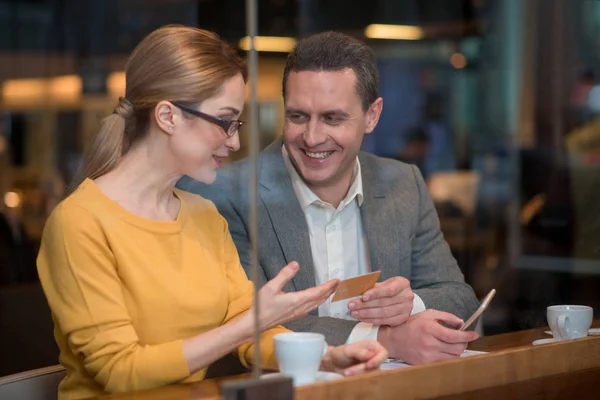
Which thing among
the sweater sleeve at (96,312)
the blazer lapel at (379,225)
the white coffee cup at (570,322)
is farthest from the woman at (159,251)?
the white coffee cup at (570,322)

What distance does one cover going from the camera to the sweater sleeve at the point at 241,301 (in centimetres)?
151

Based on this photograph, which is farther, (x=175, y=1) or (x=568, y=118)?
(x=568, y=118)

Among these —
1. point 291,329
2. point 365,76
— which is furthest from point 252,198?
point 365,76

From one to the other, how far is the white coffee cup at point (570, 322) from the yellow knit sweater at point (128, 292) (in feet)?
2.07

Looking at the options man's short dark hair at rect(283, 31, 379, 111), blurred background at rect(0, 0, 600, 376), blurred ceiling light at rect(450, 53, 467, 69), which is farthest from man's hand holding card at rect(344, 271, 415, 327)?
blurred ceiling light at rect(450, 53, 467, 69)

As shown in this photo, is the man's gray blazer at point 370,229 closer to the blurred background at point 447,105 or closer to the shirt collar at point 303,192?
the shirt collar at point 303,192

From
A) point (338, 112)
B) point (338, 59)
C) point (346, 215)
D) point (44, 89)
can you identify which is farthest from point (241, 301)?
point (44, 89)

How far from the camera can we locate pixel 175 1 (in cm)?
493

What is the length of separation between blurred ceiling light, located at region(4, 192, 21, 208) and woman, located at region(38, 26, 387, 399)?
427 cm

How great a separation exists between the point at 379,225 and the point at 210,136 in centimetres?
58

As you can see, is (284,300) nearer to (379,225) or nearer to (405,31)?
(379,225)

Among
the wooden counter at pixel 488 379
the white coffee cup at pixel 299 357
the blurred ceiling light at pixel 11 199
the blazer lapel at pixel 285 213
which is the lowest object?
the blurred ceiling light at pixel 11 199

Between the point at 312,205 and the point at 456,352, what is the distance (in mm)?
446

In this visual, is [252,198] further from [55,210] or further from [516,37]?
[516,37]
